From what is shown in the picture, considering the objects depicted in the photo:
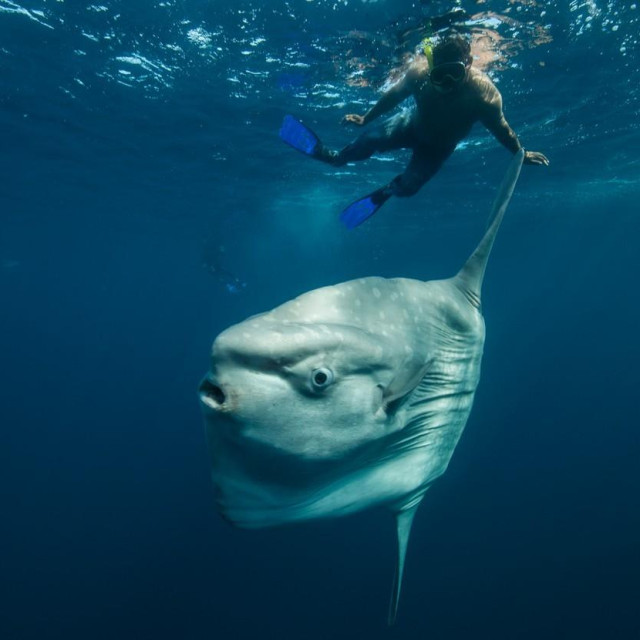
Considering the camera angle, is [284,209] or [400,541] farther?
[284,209]

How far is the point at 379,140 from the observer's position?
21.8 ft

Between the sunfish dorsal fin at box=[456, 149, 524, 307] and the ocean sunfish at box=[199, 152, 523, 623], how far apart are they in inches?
30.6

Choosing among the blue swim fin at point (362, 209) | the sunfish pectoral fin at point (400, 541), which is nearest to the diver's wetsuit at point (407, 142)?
the blue swim fin at point (362, 209)

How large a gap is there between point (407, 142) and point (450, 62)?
175 cm

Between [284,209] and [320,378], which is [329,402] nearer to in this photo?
[320,378]

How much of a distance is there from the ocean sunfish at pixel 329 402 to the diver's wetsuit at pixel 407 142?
3581mm

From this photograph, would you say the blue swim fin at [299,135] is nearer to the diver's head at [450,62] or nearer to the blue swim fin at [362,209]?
the blue swim fin at [362,209]

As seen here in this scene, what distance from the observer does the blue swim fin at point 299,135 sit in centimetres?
562

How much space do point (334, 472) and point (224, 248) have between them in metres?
48.6

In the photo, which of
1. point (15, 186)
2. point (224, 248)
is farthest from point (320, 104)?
point (224, 248)

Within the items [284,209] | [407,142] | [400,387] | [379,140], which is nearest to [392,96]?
[379,140]

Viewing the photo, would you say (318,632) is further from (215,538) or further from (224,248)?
(224,248)

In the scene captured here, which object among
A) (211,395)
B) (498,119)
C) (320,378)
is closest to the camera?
(211,395)

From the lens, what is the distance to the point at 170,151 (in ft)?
58.5
